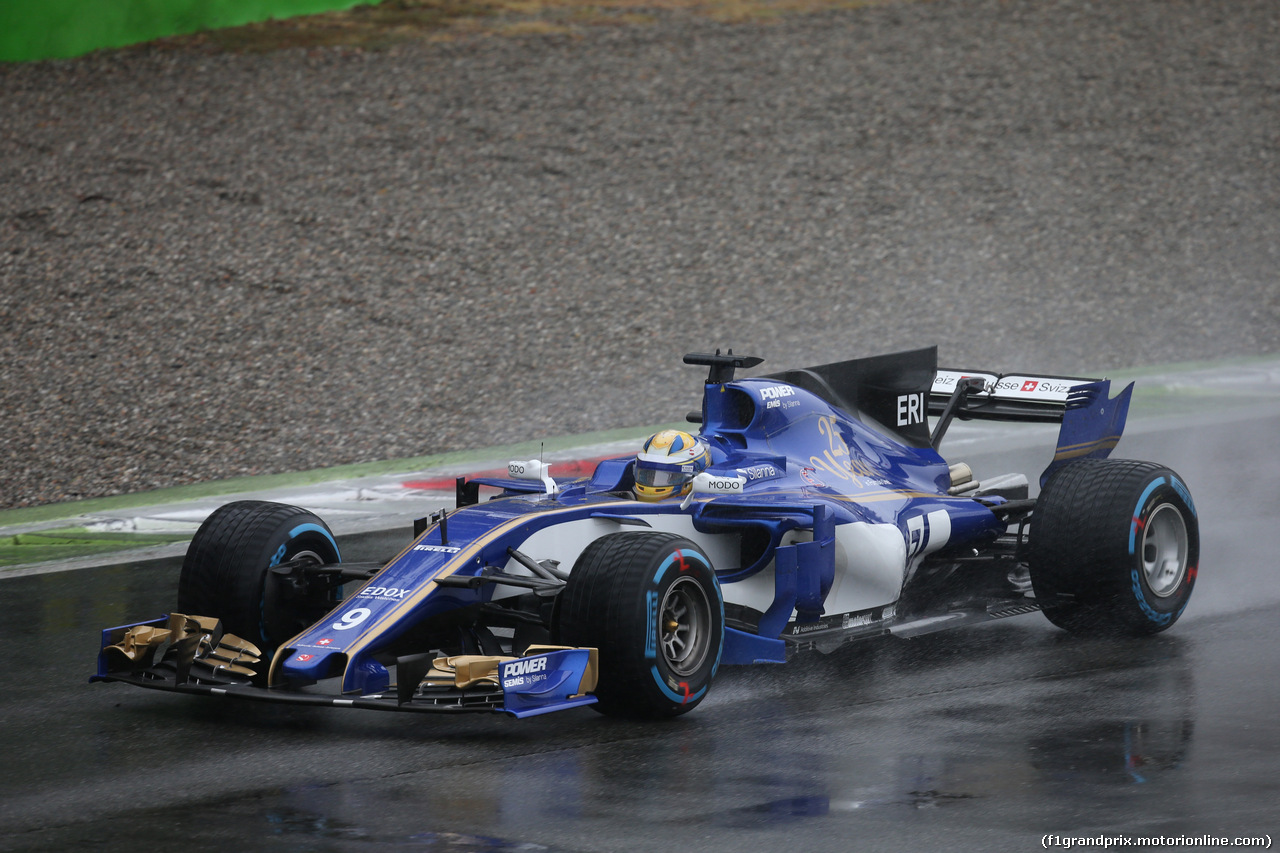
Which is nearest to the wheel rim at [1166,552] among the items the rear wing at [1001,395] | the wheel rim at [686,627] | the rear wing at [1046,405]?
the rear wing at [1046,405]

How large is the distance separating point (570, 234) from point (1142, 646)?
604 inches

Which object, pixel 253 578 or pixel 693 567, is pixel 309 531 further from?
pixel 693 567

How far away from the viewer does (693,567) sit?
7508 millimetres

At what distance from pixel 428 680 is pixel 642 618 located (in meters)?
0.96

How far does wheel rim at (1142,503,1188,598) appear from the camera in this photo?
913cm

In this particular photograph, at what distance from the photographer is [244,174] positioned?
23266 millimetres

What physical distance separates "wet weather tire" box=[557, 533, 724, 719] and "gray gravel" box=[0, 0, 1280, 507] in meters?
8.68

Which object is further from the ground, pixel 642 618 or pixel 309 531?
pixel 309 531

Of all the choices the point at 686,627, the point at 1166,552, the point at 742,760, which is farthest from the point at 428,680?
the point at 1166,552

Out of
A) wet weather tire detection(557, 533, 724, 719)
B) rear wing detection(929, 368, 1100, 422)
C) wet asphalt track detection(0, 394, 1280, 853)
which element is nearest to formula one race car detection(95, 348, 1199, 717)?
wet weather tire detection(557, 533, 724, 719)

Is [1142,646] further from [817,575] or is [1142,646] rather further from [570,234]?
[570,234]

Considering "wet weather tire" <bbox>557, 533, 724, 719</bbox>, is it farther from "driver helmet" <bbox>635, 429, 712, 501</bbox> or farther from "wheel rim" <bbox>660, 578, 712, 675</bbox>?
"driver helmet" <bbox>635, 429, 712, 501</bbox>

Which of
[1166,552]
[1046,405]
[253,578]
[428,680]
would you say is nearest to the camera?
[428,680]

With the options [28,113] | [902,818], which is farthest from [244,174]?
[902,818]
